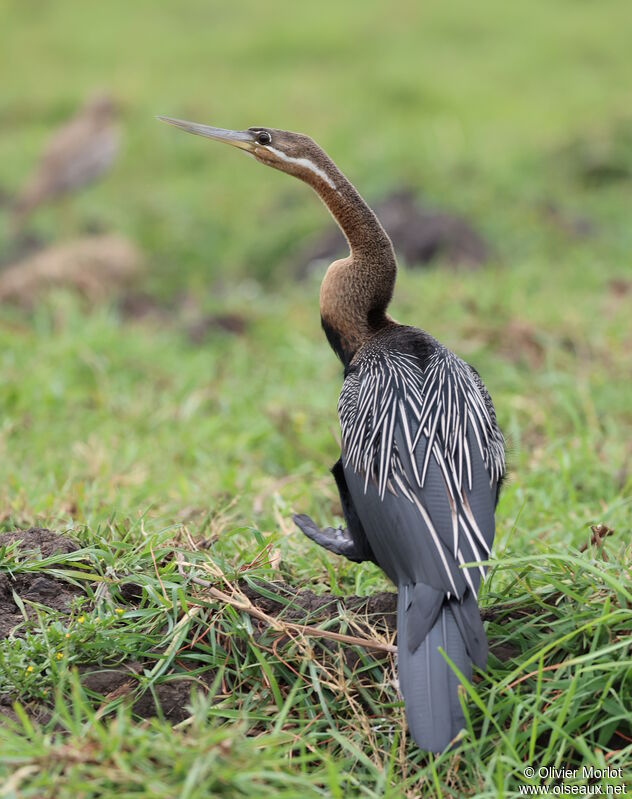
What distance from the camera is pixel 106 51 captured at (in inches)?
540

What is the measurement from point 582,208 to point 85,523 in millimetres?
6827

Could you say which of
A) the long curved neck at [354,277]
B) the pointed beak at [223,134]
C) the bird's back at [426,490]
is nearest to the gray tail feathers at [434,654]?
the bird's back at [426,490]

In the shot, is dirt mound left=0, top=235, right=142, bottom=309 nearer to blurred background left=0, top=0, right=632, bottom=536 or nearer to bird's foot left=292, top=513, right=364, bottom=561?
blurred background left=0, top=0, right=632, bottom=536

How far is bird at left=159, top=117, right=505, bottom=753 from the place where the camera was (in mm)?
2184

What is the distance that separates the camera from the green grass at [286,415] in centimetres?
220

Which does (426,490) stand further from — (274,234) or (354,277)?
(274,234)

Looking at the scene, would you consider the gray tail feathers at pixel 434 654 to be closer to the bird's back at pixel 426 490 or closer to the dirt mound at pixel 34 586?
the bird's back at pixel 426 490

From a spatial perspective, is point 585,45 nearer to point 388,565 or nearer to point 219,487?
point 219,487

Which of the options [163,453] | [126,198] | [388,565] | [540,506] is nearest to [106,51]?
[126,198]

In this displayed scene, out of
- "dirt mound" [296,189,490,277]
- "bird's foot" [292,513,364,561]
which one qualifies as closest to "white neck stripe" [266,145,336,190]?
"bird's foot" [292,513,364,561]

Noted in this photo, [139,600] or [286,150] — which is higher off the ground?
[286,150]

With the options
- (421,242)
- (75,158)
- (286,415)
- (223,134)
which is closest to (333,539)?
(223,134)

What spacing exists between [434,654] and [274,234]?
21.2 ft

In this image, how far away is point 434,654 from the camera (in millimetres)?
2156
